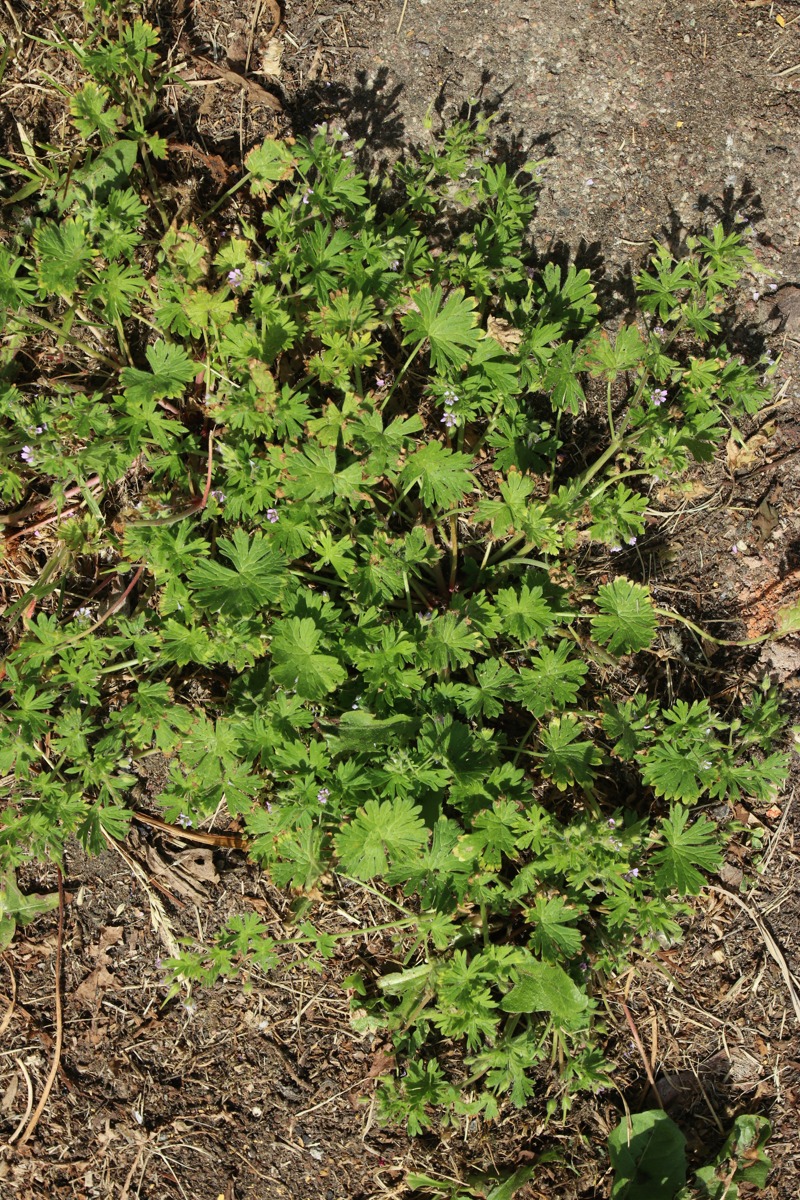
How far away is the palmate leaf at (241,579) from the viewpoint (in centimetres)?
348

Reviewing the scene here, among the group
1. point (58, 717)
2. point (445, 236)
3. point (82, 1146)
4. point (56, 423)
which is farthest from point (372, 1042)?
point (445, 236)

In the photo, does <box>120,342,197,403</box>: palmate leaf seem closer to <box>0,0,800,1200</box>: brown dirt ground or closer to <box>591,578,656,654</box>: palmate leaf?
<box>0,0,800,1200</box>: brown dirt ground

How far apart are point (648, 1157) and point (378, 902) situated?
1579 mm

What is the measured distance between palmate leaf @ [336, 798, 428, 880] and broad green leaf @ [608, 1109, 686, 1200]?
5.58ft

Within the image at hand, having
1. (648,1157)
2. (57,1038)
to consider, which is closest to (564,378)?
(648,1157)

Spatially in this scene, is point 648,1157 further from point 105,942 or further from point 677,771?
point 105,942

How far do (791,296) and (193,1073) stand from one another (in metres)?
4.46

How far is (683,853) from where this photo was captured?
12.0 ft

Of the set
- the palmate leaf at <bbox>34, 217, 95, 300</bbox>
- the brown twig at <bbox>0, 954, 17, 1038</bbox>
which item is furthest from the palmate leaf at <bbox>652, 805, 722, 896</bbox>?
the palmate leaf at <bbox>34, 217, 95, 300</bbox>

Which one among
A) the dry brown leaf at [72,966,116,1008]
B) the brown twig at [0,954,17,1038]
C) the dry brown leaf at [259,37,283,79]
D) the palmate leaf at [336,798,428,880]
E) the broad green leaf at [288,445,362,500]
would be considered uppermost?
the dry brown leaf at [259,37,283,79]

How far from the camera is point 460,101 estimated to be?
4168mm

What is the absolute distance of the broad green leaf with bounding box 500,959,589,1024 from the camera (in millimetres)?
3523

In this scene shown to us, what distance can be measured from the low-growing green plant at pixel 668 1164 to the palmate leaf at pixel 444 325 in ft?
11.0

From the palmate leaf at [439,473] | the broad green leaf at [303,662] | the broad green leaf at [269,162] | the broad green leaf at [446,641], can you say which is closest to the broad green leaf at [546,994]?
the broad green leaf at [446,641]
